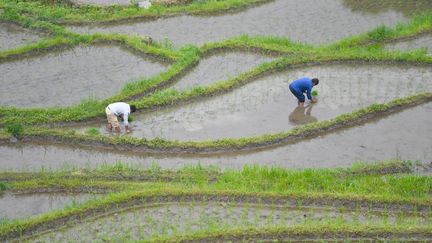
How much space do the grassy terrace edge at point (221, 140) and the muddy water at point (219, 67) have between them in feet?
7.13

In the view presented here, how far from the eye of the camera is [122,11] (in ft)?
50.3

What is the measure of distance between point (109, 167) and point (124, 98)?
7.32ft

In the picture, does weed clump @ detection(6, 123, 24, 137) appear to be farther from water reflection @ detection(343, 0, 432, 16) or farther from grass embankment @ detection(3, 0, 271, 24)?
water reflection @ detection(343, 0, 432, 16)

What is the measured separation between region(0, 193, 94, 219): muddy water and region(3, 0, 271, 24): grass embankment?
282 inches

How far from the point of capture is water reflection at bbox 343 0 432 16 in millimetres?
14445

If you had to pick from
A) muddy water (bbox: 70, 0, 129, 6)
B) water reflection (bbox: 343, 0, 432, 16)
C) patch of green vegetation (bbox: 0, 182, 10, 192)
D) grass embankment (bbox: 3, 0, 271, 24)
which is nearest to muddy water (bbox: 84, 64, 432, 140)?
patch of green vegetation (bbox: 0, 182, 10, 192)

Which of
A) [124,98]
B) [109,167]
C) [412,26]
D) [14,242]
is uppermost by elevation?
[412,26]

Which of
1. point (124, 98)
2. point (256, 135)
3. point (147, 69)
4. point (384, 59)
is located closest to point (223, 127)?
point (256, 135)

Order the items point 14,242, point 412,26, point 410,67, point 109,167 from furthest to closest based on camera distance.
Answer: point 412,26
point 410,67
point 109,167
point 14,242

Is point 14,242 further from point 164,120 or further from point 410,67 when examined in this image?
point 410,67

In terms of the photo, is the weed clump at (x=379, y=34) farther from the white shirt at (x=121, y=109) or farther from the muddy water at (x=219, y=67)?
the white shirt at (x=121, y=109)

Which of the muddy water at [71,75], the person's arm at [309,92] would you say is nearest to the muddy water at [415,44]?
the person's arm at [309,92]

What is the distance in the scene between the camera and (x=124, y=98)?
1121cm

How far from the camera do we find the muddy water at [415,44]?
1266cm
